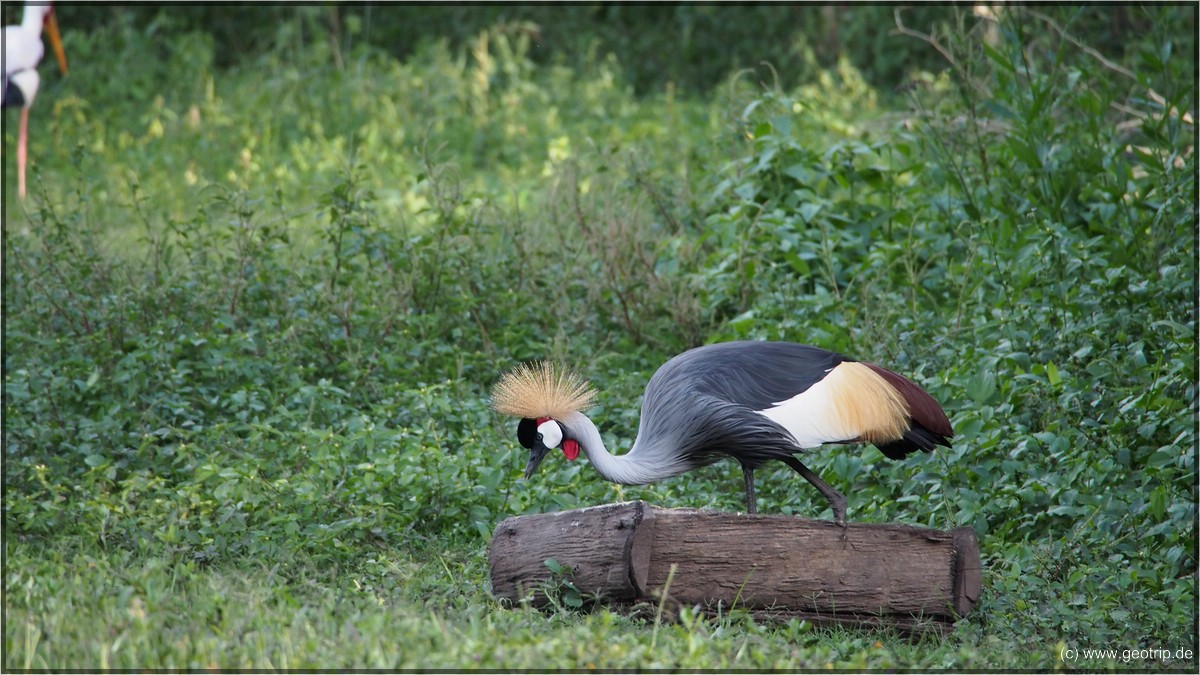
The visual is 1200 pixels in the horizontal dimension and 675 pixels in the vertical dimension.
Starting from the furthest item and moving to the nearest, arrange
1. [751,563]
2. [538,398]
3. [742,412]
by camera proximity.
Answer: [538,398] → [742,412] → [751,563]

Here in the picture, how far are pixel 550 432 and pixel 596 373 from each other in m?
2.22

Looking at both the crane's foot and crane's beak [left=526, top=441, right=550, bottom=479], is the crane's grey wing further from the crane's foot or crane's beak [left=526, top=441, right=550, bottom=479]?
crane's beak [left=526, top=441, right=550, bottom=479]

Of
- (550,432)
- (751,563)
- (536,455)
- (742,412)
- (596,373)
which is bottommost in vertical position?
(596,373)

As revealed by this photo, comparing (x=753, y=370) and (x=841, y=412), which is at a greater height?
(x=753, y=370)

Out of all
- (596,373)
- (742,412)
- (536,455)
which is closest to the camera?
(742,412)

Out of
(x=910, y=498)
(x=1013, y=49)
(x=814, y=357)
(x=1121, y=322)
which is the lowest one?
(x=910, y=498)

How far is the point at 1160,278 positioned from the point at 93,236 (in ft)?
18.0

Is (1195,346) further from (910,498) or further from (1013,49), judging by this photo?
(1013,49)

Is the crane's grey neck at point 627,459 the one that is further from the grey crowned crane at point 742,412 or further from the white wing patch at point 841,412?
the white wing patch at point 841,412

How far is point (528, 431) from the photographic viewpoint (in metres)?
4.59

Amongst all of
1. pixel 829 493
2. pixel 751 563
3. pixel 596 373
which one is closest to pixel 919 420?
pixel 829 493

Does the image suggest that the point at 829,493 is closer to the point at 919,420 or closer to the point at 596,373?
the point at 919,420

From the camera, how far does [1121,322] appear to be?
18.5 feet

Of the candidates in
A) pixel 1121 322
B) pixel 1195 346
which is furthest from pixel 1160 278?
pixel 1195 346
